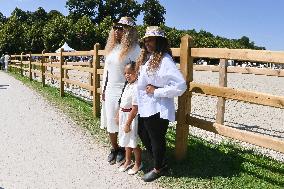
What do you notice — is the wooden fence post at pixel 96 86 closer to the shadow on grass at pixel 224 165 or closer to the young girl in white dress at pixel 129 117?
the shadow on grass at pixel 224 165

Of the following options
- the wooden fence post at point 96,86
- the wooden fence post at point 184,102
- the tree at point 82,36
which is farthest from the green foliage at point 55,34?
the wooden fence post at point 184,102

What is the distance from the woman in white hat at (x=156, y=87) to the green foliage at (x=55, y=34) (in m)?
65.8

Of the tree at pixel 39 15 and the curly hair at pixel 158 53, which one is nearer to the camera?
the curly hair at pixel 158 53

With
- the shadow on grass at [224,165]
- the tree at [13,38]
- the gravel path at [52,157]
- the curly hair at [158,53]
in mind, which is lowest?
the gravel path at [52,157]

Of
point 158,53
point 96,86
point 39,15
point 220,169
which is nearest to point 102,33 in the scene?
point 39,15

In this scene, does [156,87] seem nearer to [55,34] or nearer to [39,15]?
[55,34]

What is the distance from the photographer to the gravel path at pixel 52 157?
5.26 metres

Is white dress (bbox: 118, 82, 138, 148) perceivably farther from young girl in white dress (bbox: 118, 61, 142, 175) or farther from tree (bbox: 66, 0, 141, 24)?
tree (bbox: 66, 0, 141, 24)

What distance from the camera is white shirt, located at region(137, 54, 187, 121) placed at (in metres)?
5.00

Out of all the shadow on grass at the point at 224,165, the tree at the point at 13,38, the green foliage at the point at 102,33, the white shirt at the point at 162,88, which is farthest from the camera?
the green foliage at the point at 102,33

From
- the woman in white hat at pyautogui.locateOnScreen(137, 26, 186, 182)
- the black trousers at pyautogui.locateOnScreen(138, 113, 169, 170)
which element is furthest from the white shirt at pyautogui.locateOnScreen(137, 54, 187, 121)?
the black trousers at pyautogui.locateOnScreen(138, 113, 169, 170)

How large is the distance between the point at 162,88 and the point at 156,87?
116 millimetres

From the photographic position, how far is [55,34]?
70.9 m

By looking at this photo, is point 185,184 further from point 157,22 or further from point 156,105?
point 157,22
